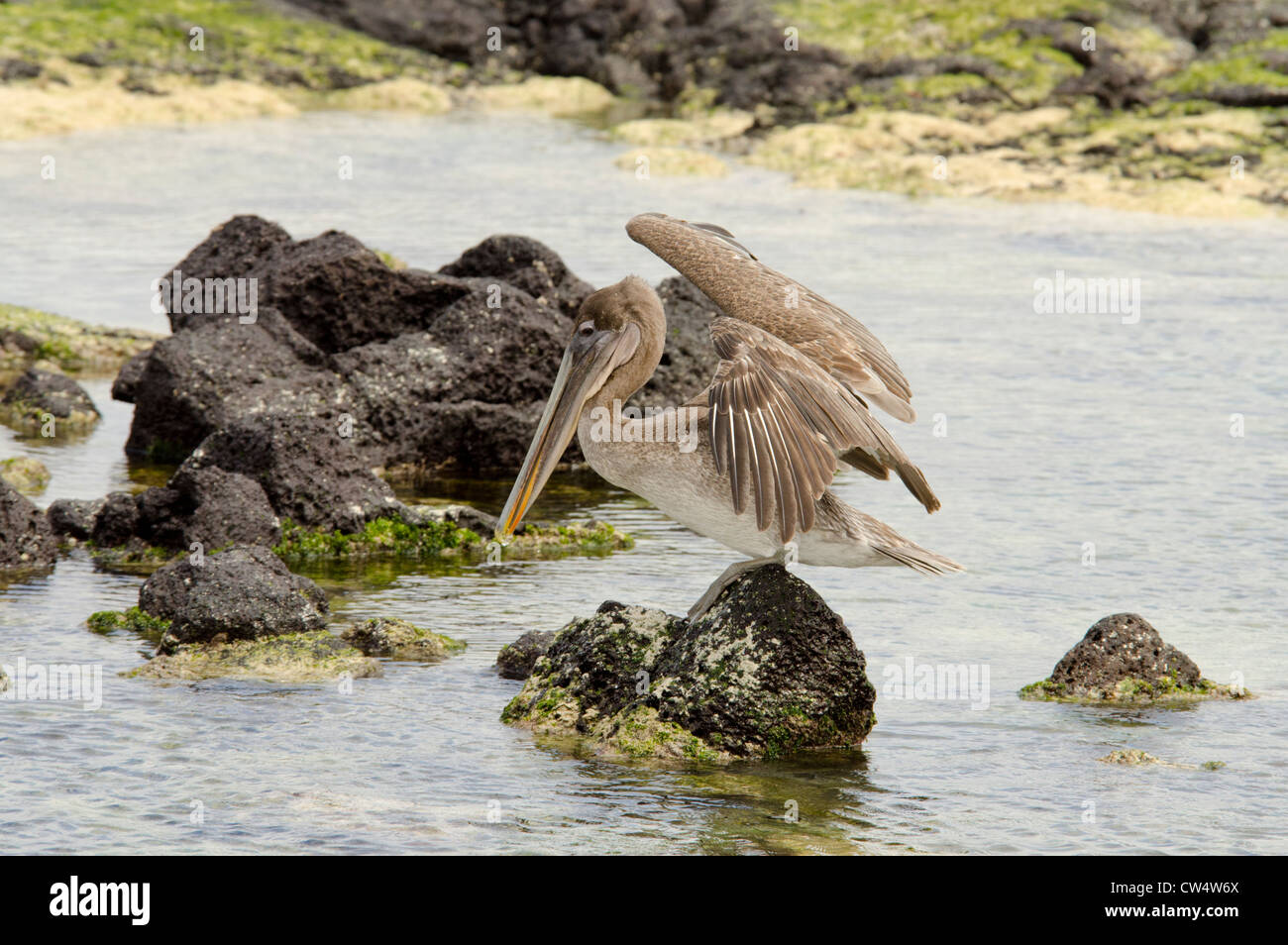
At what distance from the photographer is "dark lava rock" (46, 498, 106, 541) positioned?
1024 centimetres

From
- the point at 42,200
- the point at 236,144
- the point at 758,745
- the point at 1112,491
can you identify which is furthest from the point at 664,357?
the point at 236,144

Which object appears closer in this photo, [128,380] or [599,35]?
[128,380]

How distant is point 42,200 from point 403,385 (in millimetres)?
15516

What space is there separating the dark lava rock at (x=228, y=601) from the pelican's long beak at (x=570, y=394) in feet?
5.52

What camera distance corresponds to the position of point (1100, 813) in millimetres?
6469

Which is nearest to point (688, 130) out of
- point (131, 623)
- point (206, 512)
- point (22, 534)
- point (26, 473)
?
point (26, 473)

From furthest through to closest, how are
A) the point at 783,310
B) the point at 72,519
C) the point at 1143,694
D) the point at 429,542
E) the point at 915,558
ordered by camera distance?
the point at 429,542, the point at 72,519, the point at 1143,694, the point at 783,310, the point at 915,558

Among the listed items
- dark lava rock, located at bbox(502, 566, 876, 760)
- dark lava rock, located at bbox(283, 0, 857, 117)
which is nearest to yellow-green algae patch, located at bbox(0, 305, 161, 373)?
dark lava rock, located at bbox(502, 566, 876, 760)

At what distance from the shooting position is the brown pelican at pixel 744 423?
6113 millimetres

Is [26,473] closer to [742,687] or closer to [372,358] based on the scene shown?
[372,358]

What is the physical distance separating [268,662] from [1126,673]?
13.5 ft

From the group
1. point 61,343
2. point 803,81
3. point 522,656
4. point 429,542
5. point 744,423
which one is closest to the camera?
point 744,423

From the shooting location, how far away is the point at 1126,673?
26.1ft

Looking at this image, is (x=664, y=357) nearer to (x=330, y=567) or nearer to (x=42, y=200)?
(x=330, y=567)
